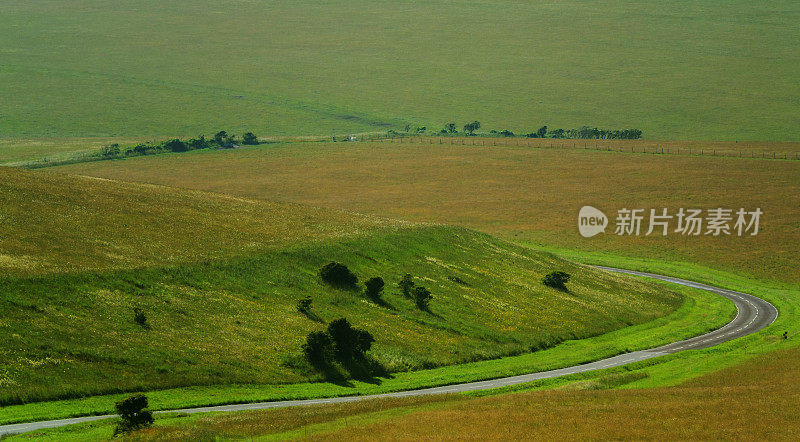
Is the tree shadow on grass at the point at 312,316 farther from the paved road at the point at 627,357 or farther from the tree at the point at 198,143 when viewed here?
the tree at the point at 198,143

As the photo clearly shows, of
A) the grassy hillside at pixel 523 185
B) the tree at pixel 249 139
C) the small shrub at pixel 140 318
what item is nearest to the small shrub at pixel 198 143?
the grassy hillside at pixel 523 185

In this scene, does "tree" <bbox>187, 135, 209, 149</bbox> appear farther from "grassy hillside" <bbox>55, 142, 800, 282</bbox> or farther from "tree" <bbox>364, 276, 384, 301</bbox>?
"tree" <bbox>364, 276, 384, 301</bbox>

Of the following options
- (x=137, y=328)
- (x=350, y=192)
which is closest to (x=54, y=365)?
(x=137, y=328)

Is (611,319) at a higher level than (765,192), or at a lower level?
lower

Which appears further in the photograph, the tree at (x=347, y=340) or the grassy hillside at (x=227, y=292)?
the tree at (x=347, y=340)

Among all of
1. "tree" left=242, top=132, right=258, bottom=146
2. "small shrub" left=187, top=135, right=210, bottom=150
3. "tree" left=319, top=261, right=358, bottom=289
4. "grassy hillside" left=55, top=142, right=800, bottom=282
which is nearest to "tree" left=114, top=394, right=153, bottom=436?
"tree" left=319, top=261, right=358, bottom=289

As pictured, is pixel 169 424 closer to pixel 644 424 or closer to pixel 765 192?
pixel 644 424
